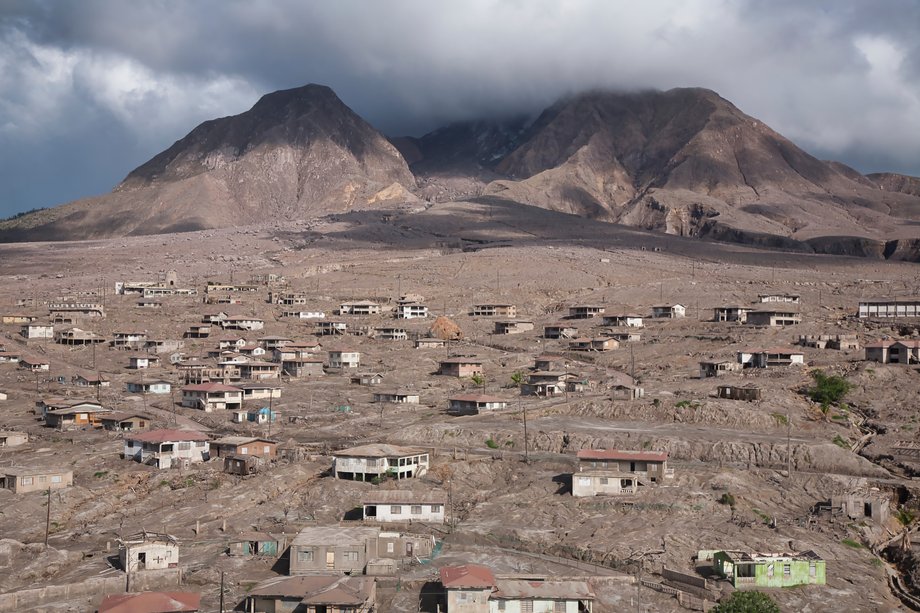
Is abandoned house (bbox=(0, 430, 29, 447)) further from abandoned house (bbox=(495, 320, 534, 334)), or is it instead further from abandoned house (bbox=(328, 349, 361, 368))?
abandoned house (bbox=(495, 320, 534, 334))

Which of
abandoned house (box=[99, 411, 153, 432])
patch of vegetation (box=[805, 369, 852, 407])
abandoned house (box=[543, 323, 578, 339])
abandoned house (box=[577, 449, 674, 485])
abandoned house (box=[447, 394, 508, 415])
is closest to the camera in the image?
abandoned house (box=[577, 449, 674, 485])

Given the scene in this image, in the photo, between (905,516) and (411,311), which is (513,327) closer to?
(411,311)

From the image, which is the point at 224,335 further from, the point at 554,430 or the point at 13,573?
the point at 13,573

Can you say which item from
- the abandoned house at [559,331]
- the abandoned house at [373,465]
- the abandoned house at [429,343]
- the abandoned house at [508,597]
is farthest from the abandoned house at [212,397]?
the abandoned house at [508,597]

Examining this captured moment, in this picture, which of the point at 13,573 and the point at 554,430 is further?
the point at 554,430

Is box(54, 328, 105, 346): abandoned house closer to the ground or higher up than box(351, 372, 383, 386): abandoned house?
higher up

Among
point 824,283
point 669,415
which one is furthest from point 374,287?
point 669,415

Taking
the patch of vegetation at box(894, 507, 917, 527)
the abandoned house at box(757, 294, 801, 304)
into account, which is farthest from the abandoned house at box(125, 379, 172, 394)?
the abandoned house at box(757, 294, 801, 304)
